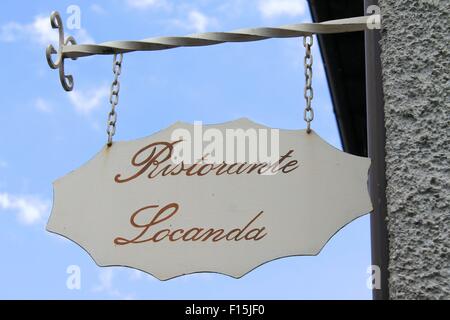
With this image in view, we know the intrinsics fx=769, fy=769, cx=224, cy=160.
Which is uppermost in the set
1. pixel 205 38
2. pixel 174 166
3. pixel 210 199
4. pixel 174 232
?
pixel 205 38

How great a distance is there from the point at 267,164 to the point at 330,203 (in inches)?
9.2

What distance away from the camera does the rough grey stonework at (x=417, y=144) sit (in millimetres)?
2033

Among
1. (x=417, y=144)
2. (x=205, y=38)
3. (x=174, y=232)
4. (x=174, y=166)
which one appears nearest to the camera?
(x=417, y=144)

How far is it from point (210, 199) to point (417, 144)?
0.63 metres

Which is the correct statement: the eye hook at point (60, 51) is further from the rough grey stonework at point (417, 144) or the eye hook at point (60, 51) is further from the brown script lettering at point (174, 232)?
the rough grey stonework at point (417, 144)

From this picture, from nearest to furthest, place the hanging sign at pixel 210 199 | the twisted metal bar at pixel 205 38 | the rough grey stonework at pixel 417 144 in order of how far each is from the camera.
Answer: the rough grey stonework at pixel 417 144
the hanging sign at pixel 210 199
the twisted metal bar at pixel 205 38

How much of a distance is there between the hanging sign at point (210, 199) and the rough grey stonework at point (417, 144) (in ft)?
0.52

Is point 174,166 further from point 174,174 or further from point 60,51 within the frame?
point 60,51

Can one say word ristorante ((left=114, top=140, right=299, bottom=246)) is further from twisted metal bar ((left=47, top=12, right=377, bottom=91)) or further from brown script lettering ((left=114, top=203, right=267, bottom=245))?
twisted metal bar ((left=47, top=12, right=377, bottom=91))

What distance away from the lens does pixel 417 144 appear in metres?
2.13

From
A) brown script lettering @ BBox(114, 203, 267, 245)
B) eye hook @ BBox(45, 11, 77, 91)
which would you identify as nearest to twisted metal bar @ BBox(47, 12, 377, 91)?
eye hook @ BBox(45, 11, 77, 91)

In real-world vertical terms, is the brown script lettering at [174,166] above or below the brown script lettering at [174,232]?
above
